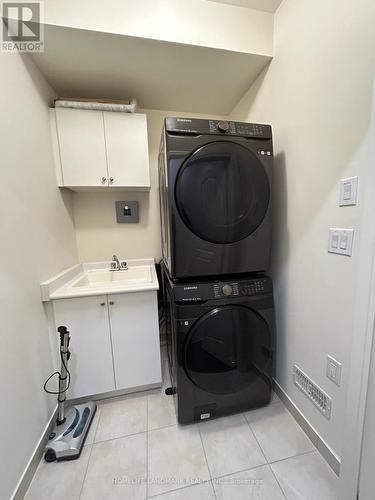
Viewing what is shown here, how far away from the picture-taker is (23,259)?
116 centimetres

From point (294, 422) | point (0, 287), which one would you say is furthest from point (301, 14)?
point (294, 422)

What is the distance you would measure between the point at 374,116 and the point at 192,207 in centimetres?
82

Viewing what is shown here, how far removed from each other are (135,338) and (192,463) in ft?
2.54

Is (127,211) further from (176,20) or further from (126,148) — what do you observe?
(176,20)

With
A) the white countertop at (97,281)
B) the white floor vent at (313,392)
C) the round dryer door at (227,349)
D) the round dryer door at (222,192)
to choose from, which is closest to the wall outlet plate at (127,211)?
the white countertop at (97,281)

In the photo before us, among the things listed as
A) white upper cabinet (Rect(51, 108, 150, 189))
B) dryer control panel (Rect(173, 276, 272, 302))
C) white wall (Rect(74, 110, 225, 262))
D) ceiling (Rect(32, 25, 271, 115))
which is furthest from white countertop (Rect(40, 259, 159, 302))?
ceiling (Rect(32, 25, 271, 115))

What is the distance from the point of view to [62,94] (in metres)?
1.74

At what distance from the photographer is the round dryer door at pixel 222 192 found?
1177mm

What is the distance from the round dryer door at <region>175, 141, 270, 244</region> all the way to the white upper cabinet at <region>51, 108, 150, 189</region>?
73 cm

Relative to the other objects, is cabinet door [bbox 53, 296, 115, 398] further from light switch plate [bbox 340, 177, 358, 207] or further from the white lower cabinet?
light switch plate [bbox 340, 177, 358, 207]

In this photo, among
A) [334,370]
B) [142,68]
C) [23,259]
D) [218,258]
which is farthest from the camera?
[142,68]

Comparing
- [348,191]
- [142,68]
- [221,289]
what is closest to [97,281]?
[221,289]

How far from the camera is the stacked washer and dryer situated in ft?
3.87

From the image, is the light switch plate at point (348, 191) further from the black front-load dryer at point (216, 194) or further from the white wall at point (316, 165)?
the black front-load dryer at point (216, 194)
